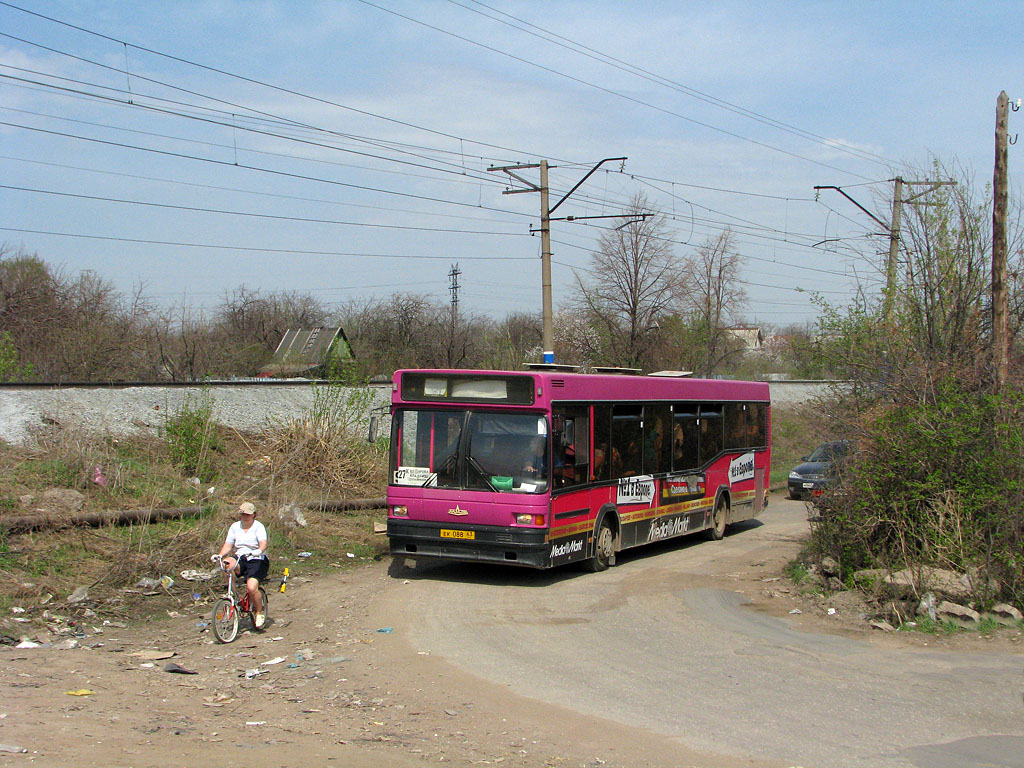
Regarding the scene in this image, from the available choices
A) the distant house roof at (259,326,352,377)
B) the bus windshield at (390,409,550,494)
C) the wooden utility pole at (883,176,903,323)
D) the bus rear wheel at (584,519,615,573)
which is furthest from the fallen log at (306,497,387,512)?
the distant house roof at (259,326,352,377)

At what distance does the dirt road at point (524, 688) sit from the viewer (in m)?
6.25

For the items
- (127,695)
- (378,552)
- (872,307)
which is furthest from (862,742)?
(872,307)

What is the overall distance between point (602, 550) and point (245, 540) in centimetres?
638

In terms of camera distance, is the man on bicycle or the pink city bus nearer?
the man on bicycle

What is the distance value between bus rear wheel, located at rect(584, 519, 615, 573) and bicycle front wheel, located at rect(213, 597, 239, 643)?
616cm

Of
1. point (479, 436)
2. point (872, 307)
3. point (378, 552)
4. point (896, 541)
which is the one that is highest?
point (872, 307)

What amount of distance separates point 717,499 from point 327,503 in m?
8.09

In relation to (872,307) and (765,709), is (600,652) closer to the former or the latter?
(765,709)

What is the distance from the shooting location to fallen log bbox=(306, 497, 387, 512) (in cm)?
1672

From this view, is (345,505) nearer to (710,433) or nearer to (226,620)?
(710,433)

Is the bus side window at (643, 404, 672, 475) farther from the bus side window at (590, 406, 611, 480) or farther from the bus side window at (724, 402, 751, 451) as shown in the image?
Result: the bus side window at (724, 402, 751, 451)

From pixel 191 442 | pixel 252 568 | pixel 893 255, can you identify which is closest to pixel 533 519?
pixel 252 568

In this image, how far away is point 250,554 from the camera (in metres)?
10.1

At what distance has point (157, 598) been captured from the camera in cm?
1142
